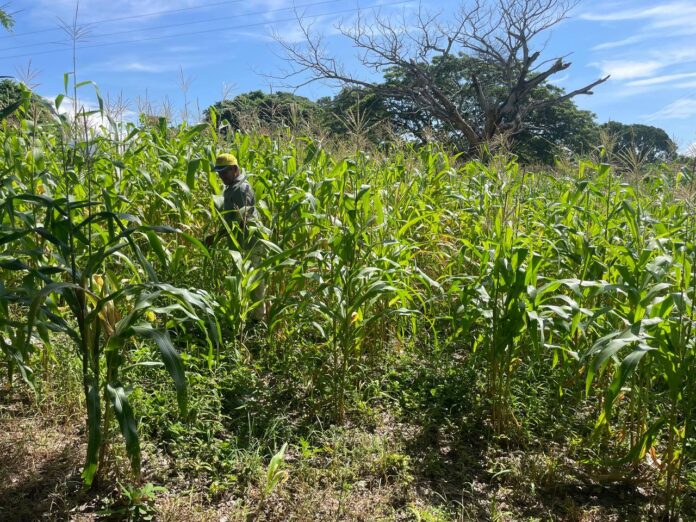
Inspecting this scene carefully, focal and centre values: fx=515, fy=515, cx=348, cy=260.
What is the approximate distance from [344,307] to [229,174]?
1.70 metres

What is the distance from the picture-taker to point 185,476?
2.23 meters

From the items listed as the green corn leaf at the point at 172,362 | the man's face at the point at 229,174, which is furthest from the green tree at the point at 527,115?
the green corn leaf at the point at 172,362

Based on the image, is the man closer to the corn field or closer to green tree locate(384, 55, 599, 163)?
the corn field

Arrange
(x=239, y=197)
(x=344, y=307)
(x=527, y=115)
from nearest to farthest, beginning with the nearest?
(x=344, y=307) < (x=239, y=197) < (x=527, y=115)

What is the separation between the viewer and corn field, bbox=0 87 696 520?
6.18 ft

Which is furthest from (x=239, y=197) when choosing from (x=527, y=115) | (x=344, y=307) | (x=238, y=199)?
(x=527, y=115)

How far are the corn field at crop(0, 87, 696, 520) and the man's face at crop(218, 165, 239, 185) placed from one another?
24cm

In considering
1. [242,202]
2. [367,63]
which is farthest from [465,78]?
[242,202]

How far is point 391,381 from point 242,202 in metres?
1.70

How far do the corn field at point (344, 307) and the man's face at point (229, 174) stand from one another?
236mm

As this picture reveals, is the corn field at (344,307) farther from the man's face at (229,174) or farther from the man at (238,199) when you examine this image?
the man's face at (229,174)

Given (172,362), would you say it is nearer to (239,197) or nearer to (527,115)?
(239,197)

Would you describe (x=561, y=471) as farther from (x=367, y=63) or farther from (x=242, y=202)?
(x=367, y=63)

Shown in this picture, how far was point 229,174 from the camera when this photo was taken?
385cm
